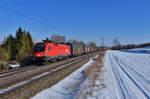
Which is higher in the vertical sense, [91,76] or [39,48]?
[39,48]

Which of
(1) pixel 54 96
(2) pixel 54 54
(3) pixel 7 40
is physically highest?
(3) pixel 7 40

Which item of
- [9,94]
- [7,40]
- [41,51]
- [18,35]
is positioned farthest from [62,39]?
[9,94]

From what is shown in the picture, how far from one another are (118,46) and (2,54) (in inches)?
5388

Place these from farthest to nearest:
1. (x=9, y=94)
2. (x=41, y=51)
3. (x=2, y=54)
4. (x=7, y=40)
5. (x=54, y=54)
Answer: (x=7, y=40) < (x=2, y=54) < (x=54, y=54) < (x=41, y=51) < (x=9, y=94)

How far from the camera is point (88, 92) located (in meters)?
6.74

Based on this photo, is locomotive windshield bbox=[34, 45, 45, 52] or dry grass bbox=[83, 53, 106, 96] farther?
locomotive windshield bbox=[34, 45, 45, 52]

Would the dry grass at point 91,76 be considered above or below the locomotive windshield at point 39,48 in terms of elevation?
below

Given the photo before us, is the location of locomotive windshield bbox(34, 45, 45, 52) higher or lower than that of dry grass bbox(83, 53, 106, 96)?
higher

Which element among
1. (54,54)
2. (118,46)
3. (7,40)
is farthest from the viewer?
(118,46)

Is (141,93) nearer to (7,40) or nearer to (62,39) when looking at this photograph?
(7,40)

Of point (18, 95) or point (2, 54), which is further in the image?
point (2, 54)

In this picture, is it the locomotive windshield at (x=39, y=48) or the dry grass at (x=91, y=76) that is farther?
the locomotive windshield at (x=39, y=48)

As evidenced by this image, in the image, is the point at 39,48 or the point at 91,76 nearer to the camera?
the point at 91,76

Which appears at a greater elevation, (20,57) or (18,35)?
(18,35)
